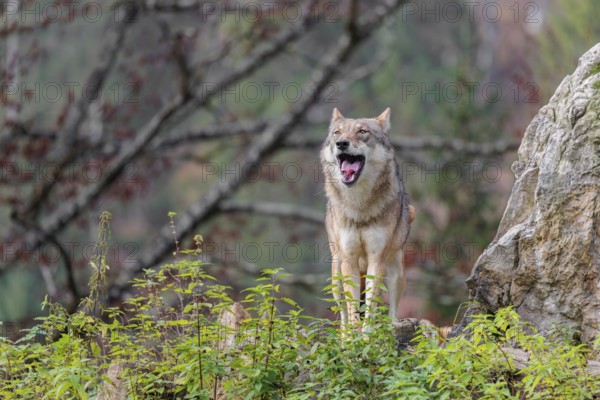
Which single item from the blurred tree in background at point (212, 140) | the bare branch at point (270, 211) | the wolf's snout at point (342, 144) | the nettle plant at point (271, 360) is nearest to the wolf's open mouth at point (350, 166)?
the wolf's snout at point (342, 144)

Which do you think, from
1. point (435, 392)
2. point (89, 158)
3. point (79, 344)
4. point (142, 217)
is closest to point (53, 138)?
point (89, 158)

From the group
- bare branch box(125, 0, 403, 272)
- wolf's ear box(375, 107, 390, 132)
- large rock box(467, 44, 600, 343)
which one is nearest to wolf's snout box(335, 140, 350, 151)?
wolf's ear box(375, 107, 390, 132)

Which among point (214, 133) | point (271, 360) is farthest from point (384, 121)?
point (214, 133)

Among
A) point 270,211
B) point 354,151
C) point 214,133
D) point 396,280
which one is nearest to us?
point 396,280

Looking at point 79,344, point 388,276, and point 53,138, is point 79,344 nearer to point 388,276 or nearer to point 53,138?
point 388,276

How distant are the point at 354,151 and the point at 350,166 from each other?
15 cm

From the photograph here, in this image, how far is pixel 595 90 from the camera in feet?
25.0

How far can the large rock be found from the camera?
7.39 m

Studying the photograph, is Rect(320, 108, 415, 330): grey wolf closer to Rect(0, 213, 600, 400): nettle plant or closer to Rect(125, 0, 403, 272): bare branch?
Rect(0, 213, 600, 400): nettle plant

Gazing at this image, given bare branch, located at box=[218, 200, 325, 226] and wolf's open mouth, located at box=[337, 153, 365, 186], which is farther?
bare branch, located at box=[218, 200, 325, 226]

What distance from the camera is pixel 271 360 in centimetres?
707

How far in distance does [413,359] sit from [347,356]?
444 mm

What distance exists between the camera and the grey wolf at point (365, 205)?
9211 millimetres

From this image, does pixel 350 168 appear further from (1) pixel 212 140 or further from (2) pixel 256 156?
(1) pixel 212 140
